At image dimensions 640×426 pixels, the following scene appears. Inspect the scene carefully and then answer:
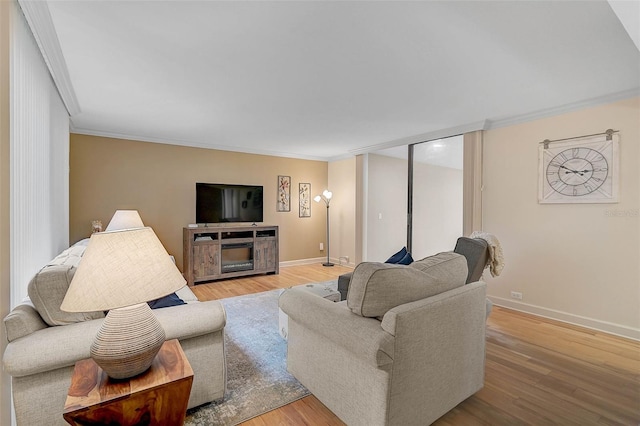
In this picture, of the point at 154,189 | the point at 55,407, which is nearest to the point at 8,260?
the point at 55,407

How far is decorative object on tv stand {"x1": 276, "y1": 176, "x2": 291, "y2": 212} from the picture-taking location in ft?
20.0

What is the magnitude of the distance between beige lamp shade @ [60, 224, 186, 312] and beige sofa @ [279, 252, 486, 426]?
86cm

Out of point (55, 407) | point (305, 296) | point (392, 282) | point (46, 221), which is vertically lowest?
point (55, 407)

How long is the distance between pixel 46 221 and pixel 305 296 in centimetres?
223

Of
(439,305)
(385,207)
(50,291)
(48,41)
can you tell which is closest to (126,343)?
(50,291)

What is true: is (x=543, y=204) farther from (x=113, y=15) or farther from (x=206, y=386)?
(x=113, y=15)

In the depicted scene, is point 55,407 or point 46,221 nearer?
point 55,407

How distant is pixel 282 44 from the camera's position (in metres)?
2.07

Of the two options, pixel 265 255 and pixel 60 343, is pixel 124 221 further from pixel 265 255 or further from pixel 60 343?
pixel 60 343

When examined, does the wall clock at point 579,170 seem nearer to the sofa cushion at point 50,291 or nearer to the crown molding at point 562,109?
the crown molding at point 562,109

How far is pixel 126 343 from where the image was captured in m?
1.13

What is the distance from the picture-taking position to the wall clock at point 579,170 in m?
2.99

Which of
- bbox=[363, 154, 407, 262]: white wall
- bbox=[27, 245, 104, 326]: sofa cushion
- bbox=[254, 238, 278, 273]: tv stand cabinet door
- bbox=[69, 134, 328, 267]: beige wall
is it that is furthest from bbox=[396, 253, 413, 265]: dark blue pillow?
bbox=[69, 134, 328, 267]: beige wall

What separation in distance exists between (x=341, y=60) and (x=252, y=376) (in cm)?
248
